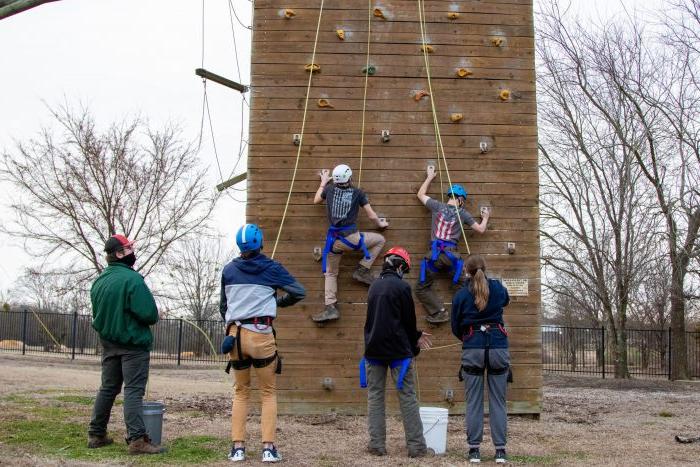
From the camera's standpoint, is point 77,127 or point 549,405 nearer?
point 549,405

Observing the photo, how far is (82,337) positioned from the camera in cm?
3159

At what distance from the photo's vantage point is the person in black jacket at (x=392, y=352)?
680cm

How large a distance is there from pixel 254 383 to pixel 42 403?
122 inches

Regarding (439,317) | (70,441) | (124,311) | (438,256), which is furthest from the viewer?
(439,317)

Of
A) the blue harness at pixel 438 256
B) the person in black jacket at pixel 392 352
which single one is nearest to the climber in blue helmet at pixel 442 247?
the blue harness at pixel 438 256

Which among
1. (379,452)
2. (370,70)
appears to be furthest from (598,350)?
(379,452)

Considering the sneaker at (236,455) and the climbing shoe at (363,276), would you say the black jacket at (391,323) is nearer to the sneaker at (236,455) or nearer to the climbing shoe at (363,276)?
the sneaker at (236,455)

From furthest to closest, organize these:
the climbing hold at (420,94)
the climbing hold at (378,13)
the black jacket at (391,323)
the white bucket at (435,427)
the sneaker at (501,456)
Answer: the climbing hold at (378,13) → the climbing hold at (420,94) → the white bucket at (435,427) → the black jacket at (391,323) → the sneaker at (501,456)

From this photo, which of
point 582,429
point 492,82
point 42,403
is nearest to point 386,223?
point 492,82

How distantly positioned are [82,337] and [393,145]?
25208 millimetres

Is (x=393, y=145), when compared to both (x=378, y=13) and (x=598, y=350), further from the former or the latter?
(x=598, y=350)

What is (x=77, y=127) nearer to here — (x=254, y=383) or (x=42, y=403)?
(x=42, y=403)

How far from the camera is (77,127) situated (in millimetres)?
23703

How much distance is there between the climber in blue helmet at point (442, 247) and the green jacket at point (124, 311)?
358 cm
